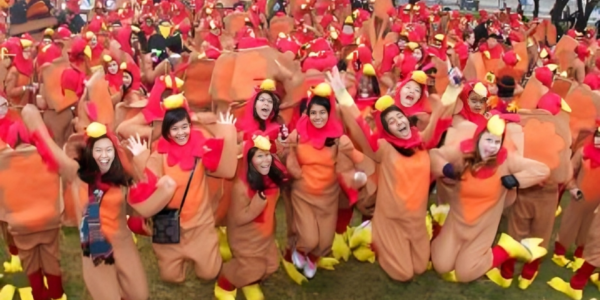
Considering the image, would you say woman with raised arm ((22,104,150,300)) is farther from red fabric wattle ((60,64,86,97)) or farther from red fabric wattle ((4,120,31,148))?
red fabric wattle ((60,64,86,97))

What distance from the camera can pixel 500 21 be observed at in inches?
535

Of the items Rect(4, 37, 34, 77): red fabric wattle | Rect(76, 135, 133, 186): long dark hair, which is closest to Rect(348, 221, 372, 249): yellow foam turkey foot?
Rect(76, 135, 133, 186): long dark hair

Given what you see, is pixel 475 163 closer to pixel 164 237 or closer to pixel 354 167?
pixel 354 167

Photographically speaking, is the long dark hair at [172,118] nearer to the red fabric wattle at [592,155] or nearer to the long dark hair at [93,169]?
the long dark hair at [93,169]

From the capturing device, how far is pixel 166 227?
12.5 feet

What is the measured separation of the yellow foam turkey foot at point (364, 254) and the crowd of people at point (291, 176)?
0.01 m

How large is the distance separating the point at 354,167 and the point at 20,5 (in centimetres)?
989

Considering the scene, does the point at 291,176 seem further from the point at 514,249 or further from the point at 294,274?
the point at 514,249

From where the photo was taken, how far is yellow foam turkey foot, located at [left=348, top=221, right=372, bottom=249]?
507cm

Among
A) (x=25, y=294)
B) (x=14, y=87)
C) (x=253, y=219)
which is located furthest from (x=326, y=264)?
(x=14, y=87)

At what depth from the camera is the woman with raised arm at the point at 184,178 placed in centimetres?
381

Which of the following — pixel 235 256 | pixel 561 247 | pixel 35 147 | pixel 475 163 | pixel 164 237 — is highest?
pixel 35 147

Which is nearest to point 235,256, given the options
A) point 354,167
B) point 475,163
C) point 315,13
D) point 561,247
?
point 354,167

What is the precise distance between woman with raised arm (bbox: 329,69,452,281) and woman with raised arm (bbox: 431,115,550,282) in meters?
0.14
